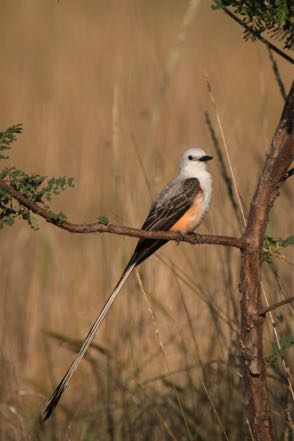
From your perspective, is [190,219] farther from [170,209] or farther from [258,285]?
[258,285]

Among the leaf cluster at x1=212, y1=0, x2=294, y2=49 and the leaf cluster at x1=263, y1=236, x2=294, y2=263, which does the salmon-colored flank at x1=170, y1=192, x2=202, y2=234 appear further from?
the leaf cluster at x1=212, y1=0, x2=294, y2=49

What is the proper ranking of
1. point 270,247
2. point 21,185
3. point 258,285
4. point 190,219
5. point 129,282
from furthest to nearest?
point 129,282 → point 190,219 → point 270,247 → point 258,285 → point 21,185

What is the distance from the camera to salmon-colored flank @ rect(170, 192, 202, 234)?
4.96 meters

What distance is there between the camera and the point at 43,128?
24.0 ft

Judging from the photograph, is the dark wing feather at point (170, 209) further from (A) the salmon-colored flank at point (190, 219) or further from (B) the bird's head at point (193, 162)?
(B) the bird's head at point (193, 162)

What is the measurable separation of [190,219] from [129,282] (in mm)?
644

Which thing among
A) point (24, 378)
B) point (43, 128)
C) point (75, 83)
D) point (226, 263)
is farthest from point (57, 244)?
point (75, 83)

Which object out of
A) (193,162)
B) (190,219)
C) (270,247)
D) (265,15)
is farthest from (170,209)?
(265,15)

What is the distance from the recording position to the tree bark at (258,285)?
3.18 metres

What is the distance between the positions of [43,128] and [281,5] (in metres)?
4.55

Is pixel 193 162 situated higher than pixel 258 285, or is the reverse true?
pixel 193 162

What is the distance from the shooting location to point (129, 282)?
17.6ft

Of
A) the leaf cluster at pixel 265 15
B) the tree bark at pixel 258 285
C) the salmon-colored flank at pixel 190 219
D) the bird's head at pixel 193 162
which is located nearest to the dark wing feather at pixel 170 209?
the salmon-colored flank at pixel 190 219

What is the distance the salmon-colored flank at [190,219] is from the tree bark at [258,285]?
174 centimetres
